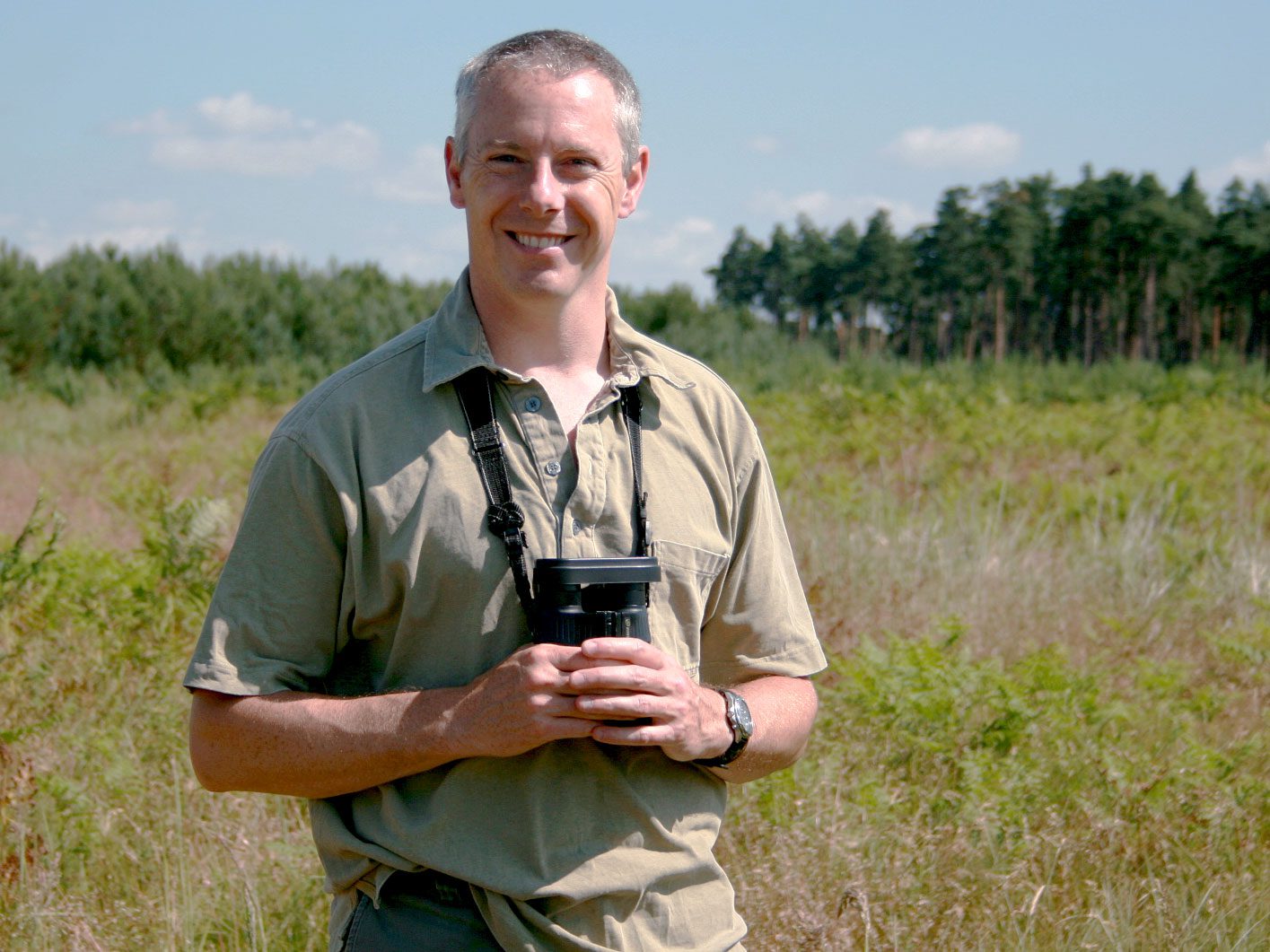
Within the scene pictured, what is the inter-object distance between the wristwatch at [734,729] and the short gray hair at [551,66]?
97cm

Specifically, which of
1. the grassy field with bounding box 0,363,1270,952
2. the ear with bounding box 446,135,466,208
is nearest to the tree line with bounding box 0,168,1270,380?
the grassy field with bounding box 0,363,1270,952

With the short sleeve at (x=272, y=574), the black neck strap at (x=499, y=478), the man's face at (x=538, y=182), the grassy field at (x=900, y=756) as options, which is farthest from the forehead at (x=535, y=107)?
the grassy field at (x=900, y=756)

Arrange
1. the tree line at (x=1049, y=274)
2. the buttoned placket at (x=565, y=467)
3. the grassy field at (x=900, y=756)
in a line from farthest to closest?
the tree line at (x=1049, y=274)
the grassy field at (x=900, y=756)
the buttoned placket at (x=565, y=467)

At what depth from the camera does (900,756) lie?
4551mm

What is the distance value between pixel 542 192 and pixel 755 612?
85 cm

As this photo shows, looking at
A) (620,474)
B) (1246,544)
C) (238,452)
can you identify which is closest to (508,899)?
(620,474)

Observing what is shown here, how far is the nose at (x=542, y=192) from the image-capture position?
2018 mm

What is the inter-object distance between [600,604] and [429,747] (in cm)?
34

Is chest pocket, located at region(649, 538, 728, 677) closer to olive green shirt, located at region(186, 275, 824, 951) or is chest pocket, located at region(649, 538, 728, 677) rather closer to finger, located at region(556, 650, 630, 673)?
olive green shirt, located at region(186, 275, 824, 951)

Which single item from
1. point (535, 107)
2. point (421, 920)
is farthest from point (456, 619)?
point (535, 107)

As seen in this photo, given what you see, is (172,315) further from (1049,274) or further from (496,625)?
(1049,274)

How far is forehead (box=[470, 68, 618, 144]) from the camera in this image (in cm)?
201

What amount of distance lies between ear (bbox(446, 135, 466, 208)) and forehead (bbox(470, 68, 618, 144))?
0.11m

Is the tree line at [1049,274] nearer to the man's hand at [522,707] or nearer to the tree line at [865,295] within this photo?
the tree line at [865,295]
